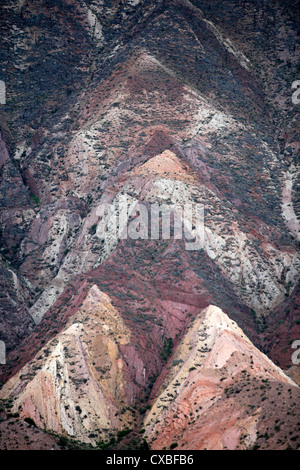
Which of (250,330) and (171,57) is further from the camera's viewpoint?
(171,57)

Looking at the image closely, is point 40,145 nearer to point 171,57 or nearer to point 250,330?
point 171,57

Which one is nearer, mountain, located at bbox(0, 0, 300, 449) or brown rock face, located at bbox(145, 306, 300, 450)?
brown rock face, located at bbox(145, 306, 300, 450)

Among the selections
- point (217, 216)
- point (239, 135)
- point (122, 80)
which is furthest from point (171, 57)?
point (217, 216)

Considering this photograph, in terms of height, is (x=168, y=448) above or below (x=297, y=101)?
below

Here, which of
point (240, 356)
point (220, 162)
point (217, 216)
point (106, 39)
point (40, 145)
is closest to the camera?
point (240, 356)

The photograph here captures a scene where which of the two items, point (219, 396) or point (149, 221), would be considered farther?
point (149, 221)

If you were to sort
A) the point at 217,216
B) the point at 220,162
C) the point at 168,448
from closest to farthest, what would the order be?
the point at 168,448, the point at 217,216, the point at 220,162

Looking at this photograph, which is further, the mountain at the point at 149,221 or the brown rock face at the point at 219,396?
the mountain at the point at 149,221

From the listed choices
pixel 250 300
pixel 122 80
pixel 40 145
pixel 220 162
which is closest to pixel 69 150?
pixel 40 145
